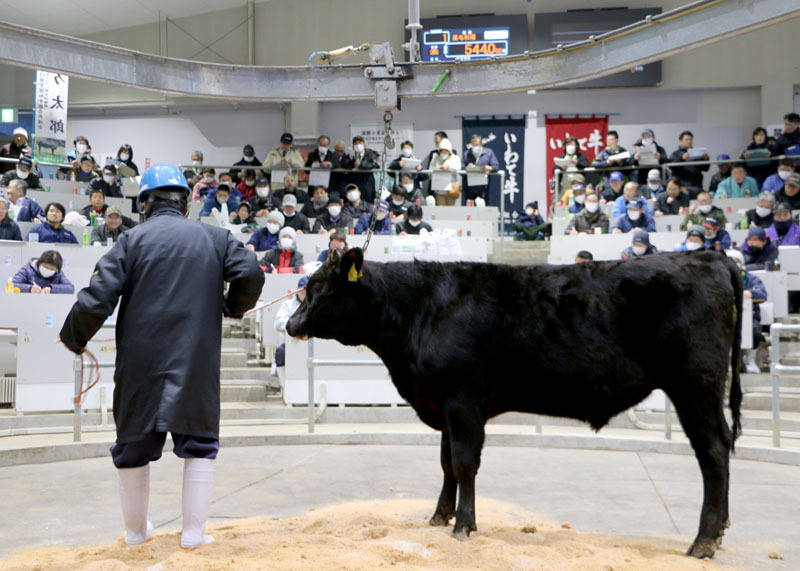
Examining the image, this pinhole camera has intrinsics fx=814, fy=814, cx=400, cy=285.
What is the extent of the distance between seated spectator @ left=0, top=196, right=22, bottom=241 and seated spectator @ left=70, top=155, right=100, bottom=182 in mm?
6420

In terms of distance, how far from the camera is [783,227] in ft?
43.2

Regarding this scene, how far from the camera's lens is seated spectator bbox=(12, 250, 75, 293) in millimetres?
9891

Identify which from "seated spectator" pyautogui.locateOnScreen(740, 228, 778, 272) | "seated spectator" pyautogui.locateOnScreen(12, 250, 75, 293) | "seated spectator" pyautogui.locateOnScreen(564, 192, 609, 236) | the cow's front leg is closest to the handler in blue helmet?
the cow's front leg

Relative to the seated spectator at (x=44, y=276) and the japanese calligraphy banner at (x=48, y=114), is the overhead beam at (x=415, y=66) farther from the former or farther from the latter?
the japanese calligraphy banner at (x=48, y=114)

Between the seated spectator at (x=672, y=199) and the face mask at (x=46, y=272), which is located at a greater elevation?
the seated spectator at (x=672, y=199)

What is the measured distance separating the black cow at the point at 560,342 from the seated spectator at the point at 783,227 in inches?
360

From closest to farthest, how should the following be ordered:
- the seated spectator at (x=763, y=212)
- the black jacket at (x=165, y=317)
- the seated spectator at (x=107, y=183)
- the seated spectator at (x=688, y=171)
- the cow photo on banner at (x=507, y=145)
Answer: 1. the black jacket at (x=165, y=317)
2. the seated spectator at (x=763, y=212)
3. the seated spectator at (x=688, y=171)
4. the seated spectator at (x=107, y=183)
5. the cow photo on banner at (x=507, y=145)

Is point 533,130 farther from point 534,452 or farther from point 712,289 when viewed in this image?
point 712,289

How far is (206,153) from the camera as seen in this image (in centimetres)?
2561

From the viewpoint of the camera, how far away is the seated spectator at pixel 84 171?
60.4ft

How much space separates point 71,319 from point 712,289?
3494mm

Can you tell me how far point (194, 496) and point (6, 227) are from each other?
957 centimetres

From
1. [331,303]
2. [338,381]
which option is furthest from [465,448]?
[338,381]

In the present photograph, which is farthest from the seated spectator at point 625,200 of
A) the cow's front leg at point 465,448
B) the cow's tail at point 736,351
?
the cow's front leg at point 465,448
